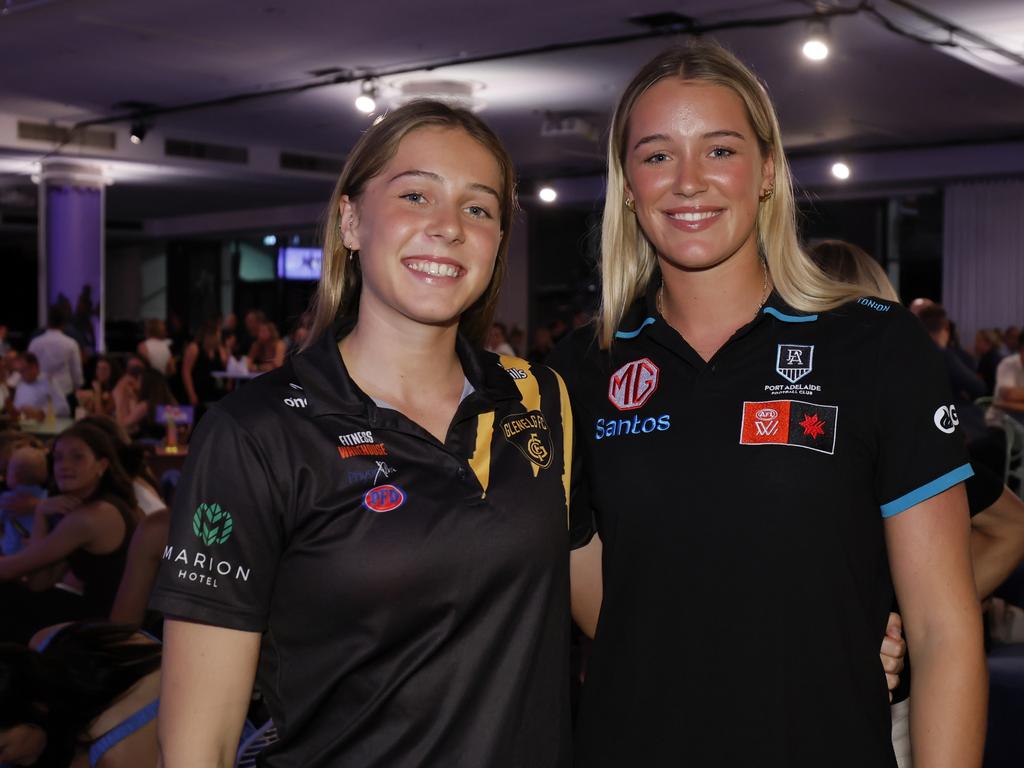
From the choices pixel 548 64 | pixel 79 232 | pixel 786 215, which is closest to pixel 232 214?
pixel 79 232

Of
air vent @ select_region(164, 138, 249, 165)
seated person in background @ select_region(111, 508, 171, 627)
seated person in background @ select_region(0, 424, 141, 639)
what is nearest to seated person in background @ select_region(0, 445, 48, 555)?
seated person in background @ select_region(0, 424, 141, 639)

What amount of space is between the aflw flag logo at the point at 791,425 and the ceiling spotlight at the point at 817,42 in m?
5.86

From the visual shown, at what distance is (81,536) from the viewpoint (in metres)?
4.05

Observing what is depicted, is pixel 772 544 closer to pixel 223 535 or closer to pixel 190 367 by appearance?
pixel 223 535

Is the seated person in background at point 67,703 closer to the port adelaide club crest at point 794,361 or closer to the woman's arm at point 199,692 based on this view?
the woman's arm at point 199,692

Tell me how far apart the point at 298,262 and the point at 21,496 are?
16.4m

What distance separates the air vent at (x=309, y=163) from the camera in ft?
45.7

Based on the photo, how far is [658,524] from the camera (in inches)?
61.9

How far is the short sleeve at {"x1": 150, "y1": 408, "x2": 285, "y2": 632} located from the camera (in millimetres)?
1376

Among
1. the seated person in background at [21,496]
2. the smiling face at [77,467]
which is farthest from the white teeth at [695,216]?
the seated person in background at [21,496]

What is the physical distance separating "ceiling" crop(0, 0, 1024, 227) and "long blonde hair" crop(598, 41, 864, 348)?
5.49 metres

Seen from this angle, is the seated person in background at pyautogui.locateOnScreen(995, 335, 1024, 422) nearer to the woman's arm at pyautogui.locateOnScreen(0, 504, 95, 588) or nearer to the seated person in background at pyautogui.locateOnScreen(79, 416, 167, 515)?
the seated person in background at pyautogui.locateOnScreen(79, 416, 167, 515)

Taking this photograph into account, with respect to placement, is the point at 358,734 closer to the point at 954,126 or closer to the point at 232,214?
the point at 954,126

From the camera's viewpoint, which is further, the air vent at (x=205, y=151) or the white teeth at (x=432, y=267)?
the air vent at (x=205, y=151)
